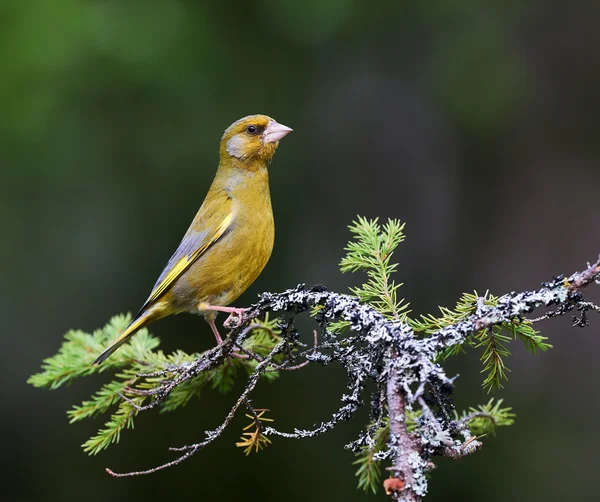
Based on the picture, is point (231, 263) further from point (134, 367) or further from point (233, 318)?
point (134, 367)

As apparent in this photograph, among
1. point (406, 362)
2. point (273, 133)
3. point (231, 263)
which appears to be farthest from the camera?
point (273, 133)

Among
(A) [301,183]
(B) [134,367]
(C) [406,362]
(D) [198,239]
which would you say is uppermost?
(A) [301,183]

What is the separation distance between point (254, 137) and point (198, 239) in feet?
2.42

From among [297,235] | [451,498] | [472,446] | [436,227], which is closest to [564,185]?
[436,227]

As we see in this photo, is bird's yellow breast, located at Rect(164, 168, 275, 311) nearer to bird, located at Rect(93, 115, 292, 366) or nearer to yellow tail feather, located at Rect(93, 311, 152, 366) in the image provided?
bird, located at Rect(93, 115, 292, 366)

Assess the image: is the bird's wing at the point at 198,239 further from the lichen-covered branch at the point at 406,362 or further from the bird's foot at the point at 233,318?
the lichen-covered branch at the point at 406,362

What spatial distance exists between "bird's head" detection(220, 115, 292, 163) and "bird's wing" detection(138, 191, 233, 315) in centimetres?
33

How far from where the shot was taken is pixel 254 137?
161 inches

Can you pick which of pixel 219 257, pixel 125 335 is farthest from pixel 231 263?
pixel 125 335

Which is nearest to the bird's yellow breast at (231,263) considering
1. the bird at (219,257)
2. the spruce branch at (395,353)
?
the bird at (219,257)

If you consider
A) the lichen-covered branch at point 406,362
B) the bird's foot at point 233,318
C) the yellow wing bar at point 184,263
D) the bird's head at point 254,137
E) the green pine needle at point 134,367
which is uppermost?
the bird's head at point 254,137

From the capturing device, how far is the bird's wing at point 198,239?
12.3 ft

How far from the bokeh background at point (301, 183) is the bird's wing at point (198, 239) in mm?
1079

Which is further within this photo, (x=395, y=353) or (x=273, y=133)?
(x=273, y=133)
